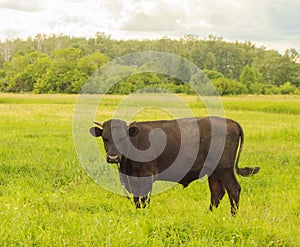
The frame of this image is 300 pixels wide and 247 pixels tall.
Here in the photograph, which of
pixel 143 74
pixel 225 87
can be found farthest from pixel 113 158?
pixel 225 87

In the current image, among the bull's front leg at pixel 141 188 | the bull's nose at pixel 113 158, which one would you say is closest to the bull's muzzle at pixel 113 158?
the bull's nose at pixel 113 158

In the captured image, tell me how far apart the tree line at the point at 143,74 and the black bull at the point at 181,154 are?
62.9 ft

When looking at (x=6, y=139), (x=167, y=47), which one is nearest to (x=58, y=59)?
(x=167, y=47)

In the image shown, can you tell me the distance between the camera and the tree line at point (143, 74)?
2157 inches

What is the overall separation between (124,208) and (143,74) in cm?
2208

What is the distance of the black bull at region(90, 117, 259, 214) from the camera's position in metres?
7.13

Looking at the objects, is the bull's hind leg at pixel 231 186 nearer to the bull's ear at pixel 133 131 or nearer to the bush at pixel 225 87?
the bull's ear at pixel 133 131

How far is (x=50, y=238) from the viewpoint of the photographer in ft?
16.3

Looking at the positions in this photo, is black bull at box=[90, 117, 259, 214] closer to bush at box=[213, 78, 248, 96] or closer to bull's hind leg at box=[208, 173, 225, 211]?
bull's hind leg at box=[208, 173, 225, 211]

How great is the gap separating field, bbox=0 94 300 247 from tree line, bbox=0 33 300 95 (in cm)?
1617

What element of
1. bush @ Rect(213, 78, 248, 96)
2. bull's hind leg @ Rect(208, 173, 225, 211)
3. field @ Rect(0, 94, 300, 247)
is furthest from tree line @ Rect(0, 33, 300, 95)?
bull's hind leg @ Rect(208, 173, 225, 211)

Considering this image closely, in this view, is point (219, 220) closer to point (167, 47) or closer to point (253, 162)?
point (253, 162)

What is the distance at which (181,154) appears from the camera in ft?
23.8

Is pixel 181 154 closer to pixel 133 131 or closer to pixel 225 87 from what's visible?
pixel 133 131
